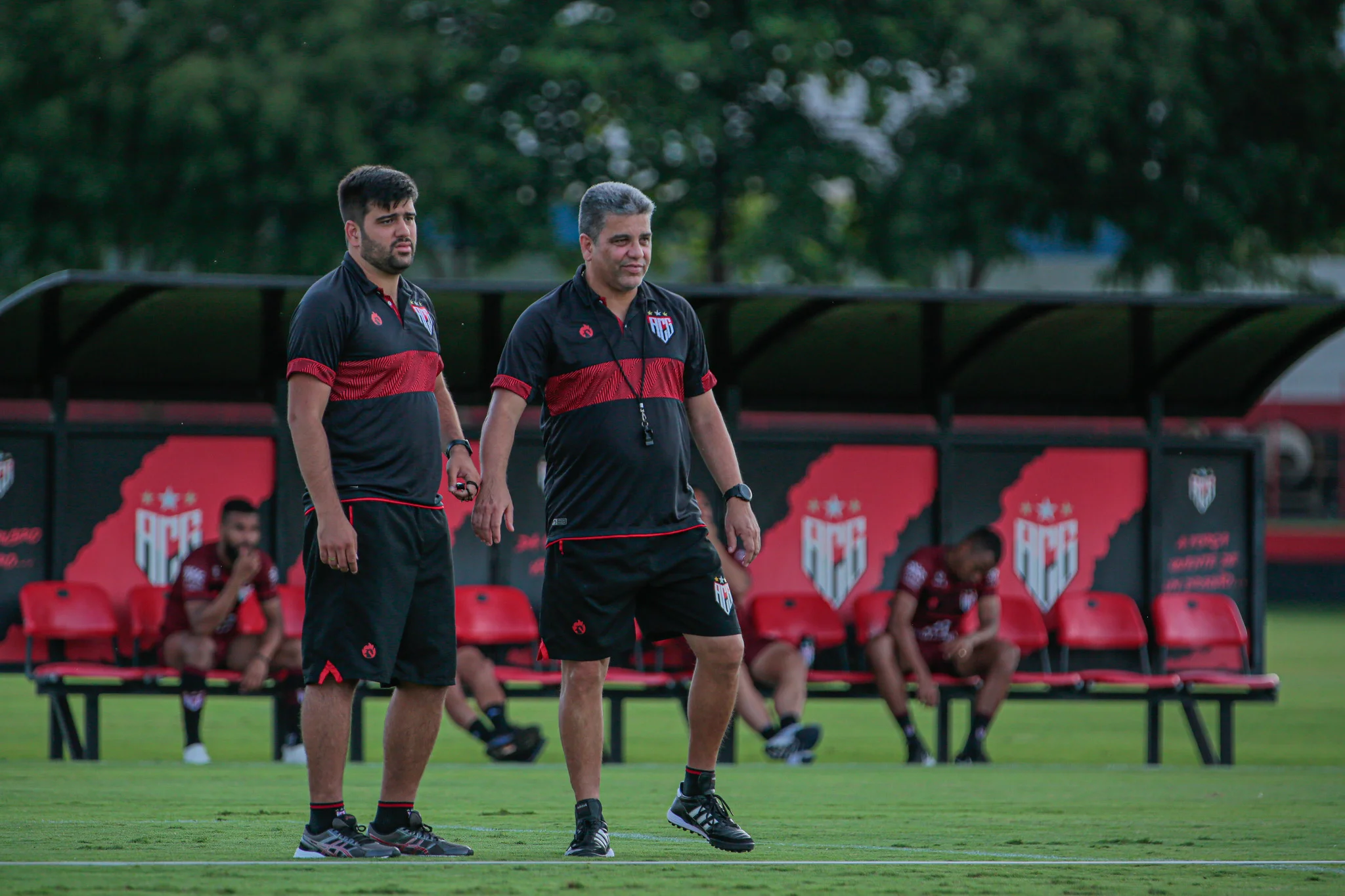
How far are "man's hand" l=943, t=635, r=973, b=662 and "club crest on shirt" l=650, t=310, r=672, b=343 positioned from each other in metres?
5.13

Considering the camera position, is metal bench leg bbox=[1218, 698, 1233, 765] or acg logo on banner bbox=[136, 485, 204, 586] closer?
metal bench leg bbox=[1218, 698, 1233, 765]

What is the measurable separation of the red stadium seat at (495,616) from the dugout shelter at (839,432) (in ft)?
1.35

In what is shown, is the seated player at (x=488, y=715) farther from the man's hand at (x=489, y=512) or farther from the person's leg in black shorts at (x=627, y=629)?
the man's hand at (x=489, y=512)

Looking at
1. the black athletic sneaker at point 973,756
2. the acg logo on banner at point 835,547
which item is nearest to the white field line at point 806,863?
the black athletic sneaker at point 973,756

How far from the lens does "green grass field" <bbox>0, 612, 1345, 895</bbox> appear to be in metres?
4.81

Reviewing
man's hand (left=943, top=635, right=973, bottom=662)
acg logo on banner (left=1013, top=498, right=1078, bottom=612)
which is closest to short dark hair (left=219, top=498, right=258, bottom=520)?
man's hand (left=943, top=635, right=973, bottom=662)

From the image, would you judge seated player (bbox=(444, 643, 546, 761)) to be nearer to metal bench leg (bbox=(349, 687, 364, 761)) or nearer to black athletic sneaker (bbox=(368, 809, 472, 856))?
metal bench leg (bbox=(349, 687, 364, 761))

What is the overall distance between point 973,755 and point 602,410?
5.32 m

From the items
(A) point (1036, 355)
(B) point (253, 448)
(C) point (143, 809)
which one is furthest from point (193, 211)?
(C) point (143, 809)

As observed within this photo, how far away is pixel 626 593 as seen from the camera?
17.8 ft

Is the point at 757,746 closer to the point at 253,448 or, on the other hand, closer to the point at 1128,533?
the point at 1128,533

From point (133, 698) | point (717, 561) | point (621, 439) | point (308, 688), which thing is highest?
point (621, 439)

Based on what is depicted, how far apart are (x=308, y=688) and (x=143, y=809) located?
1772mm

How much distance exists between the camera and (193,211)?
21.0m
